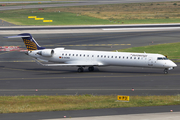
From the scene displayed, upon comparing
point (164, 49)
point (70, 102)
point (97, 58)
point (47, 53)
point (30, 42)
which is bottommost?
point (70, 102)

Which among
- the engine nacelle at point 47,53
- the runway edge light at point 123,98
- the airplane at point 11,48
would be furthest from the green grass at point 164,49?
the runway edge light at point 123,98

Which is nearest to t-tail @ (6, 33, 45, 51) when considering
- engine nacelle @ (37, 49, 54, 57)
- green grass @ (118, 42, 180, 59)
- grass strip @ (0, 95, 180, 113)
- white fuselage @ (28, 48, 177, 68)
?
white fuselage @ (28, 48, 177, 68)

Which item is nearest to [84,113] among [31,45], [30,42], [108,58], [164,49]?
[108,58]

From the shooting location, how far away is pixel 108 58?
4016 centimetres

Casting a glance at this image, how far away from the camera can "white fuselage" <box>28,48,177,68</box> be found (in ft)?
127

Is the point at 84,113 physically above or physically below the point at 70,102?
below

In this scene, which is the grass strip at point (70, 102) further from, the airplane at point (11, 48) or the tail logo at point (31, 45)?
the airplane at point (11, 48)

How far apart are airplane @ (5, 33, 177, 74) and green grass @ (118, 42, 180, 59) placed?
12.2 m

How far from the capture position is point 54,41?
65.2 meters

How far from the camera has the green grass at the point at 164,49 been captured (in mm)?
51594

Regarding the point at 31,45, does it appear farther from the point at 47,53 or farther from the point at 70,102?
the point at 70,102

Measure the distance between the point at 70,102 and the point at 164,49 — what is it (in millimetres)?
34570

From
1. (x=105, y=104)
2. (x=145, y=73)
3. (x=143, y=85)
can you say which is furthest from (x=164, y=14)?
(x=105, y=104)

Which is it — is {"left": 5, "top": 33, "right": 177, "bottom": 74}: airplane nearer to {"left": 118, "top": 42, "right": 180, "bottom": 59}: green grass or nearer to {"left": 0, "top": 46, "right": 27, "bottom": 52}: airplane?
{"left": 118, "top": 42, "right": 180, "bottom": 59}: green grass
